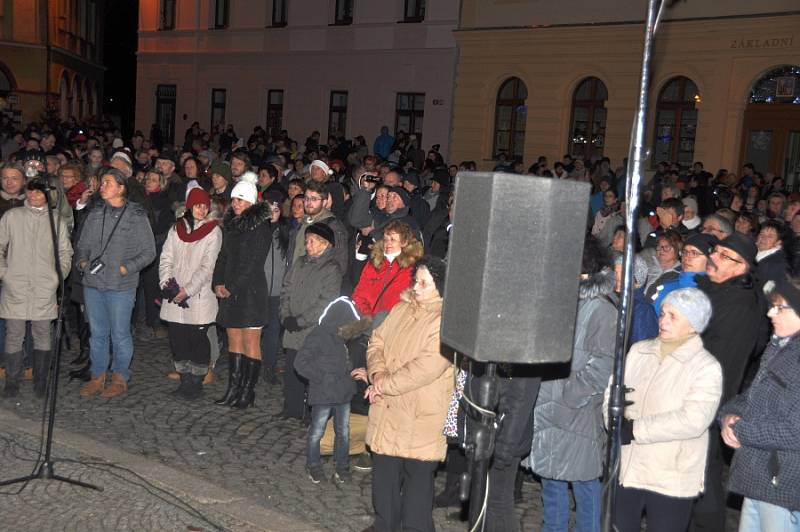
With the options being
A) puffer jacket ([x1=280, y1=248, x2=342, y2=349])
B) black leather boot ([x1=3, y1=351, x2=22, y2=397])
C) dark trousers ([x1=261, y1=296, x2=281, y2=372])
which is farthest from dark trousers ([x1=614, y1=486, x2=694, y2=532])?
black leather boot ([x1=3, y1=351, x2=22, y2=397])

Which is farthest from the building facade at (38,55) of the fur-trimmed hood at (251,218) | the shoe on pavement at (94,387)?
the fur-trimmed hood at (251,218)

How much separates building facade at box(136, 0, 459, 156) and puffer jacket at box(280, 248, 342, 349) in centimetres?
1914

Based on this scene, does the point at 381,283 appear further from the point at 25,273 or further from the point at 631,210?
the point at 25,273

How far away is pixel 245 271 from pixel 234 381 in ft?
3.27

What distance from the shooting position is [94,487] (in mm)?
6168

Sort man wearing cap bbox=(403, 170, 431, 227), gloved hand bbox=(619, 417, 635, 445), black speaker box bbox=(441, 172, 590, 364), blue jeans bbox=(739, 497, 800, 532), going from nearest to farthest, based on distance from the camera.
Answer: black speaker box bbox=(441, 172, 590, 364), blue jeans bbox=(739, 497, 800, 532), gloved hand bbox=(619, 417, 635, 445), man wearing cap bbox=(403, 170, 431, 227)

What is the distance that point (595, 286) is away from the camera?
5.22m

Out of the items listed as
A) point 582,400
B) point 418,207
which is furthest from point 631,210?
point 418,207

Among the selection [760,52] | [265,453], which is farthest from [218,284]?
[760,52]

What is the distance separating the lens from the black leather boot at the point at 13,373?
27.1ft

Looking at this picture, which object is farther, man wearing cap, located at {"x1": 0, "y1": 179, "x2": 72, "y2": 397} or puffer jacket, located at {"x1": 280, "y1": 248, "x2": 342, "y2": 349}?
man wearing cap, located at {"x1": 0, "y1": 179, "x2": 72, "y2": 397}

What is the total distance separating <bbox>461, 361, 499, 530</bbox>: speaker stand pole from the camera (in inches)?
167

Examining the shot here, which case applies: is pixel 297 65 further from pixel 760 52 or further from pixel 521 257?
pixel 521 257

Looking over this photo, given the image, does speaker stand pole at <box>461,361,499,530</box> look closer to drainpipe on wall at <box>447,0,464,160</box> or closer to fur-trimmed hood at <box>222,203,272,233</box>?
fur-trimmed hood at <box>222,203,272,233</box>
